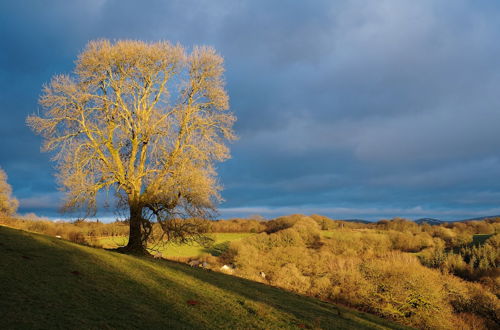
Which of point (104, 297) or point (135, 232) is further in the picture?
point (135, 232)

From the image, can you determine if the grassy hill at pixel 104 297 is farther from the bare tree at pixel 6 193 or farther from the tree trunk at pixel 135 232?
the bare tree at pixel 6 193

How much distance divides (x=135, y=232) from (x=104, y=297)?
13.2 metres

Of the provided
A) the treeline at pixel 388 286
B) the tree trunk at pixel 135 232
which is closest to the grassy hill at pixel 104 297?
the tree trunk at pixel 135 232

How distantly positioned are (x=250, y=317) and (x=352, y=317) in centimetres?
995

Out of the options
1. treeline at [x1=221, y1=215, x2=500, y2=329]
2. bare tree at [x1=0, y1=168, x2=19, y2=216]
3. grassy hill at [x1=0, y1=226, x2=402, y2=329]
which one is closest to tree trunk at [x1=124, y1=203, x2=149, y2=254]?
grassy hill at [x1=0, y1=226, x2=402, y2=329]

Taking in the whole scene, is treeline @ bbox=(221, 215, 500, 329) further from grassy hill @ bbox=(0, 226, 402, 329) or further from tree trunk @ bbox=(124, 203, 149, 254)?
grassy hill @ bbox=(0, 226, 402, 329)

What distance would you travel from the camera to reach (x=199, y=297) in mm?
13930

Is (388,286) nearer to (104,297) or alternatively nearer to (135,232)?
(135,232)

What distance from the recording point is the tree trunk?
23531mm

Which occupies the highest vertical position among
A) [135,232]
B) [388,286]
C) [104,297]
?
[135,232]

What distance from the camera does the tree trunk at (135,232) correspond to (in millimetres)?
23531

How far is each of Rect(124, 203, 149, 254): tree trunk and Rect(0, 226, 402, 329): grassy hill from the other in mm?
6208

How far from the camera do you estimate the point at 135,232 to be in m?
23.6

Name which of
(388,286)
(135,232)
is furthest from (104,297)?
(388,286)
